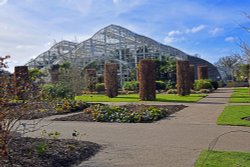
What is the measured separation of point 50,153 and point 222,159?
3.28 m

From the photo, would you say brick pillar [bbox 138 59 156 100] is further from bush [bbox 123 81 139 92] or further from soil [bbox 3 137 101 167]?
soil [bbox 3 137 101 167]

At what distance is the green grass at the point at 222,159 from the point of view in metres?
5.75

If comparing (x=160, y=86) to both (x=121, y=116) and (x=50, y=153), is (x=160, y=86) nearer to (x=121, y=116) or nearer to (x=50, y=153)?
(x=121, y=116)

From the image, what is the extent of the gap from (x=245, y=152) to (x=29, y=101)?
14.4 ft

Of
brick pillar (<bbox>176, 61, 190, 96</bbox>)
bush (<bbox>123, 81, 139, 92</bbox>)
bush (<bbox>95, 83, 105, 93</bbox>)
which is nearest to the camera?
brick pillar (<bbox>176, 61, 190, 96</bbox>)

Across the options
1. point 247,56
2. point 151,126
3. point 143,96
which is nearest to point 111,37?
point 143,96

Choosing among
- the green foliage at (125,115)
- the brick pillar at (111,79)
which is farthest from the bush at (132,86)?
the green foliage at (125,115)

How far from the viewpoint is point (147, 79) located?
76.0ft

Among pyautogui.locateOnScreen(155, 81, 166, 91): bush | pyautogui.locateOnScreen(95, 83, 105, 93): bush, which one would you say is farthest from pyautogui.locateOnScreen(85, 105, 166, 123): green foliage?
pyautogui.locateOnScreen(155, 81, 166, 91): bush

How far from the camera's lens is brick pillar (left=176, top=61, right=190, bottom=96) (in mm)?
27203

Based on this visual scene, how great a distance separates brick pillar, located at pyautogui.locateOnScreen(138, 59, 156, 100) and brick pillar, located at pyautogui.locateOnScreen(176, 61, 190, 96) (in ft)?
15.3

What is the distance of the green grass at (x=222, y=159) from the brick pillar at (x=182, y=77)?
819 inches

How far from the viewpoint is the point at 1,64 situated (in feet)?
17.1

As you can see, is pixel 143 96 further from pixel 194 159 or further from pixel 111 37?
pixel 111 37
